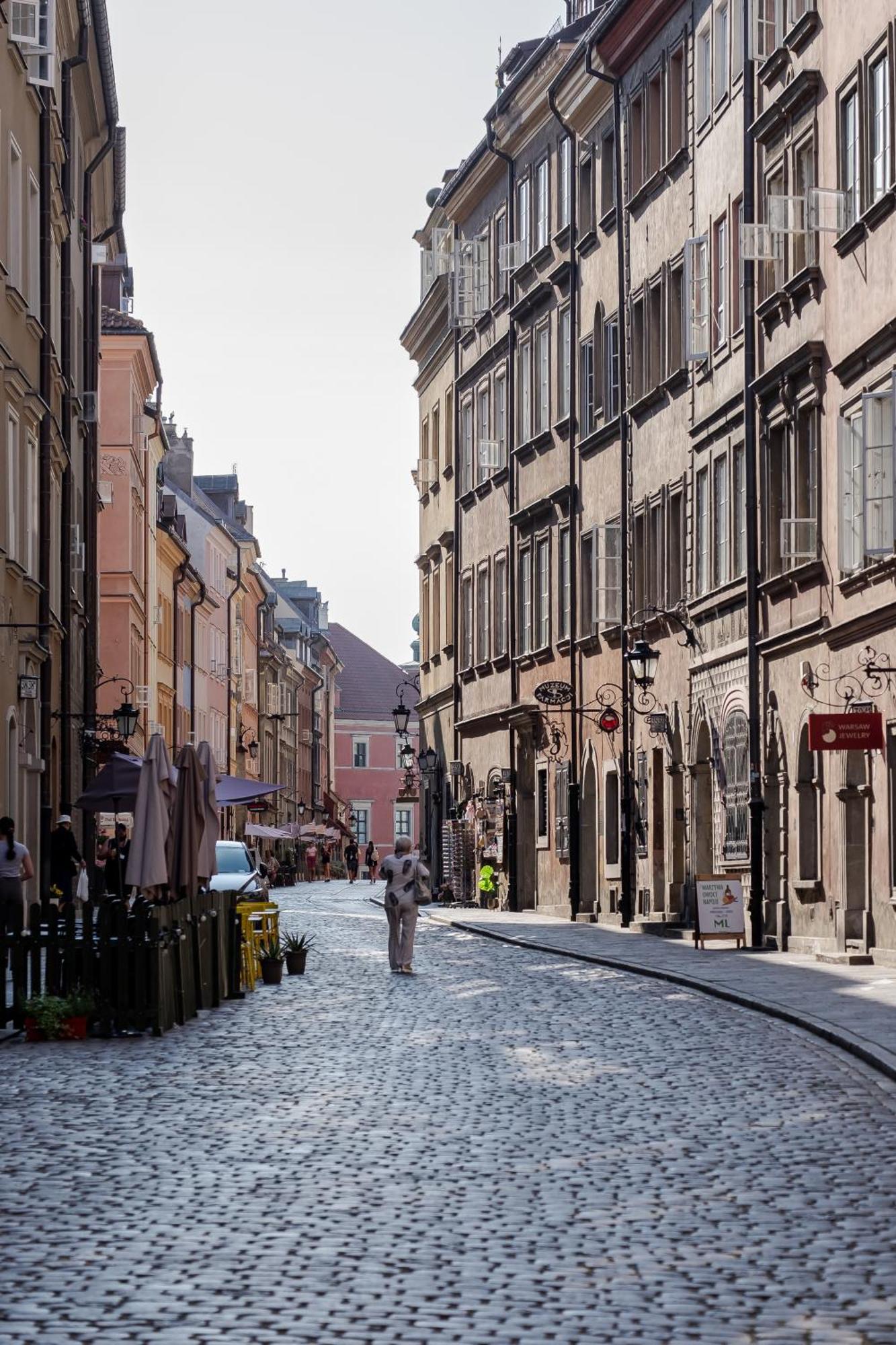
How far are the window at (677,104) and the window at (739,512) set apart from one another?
6884 millimetres

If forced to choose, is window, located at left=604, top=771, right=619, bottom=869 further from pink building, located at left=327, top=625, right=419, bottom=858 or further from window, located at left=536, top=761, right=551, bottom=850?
pink building, located at left=327, top=625, right=419, bottom=858

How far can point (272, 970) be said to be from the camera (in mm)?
26547

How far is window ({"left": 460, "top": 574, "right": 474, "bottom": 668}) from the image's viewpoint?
58.2 m

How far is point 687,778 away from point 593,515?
8787 mm

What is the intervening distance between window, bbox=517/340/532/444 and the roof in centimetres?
9833

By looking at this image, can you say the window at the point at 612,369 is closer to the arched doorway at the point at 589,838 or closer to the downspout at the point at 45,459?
the arched doorway at the point at 589,838

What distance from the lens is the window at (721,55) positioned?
36.1m

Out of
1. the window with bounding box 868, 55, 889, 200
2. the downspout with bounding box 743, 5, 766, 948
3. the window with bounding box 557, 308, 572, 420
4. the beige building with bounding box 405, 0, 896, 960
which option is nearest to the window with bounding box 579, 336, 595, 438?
the beige building with bounding box 405, 0, 896, 960

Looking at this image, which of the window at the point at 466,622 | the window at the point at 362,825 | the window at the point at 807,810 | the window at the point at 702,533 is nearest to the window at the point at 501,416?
the window at the point at 466,622

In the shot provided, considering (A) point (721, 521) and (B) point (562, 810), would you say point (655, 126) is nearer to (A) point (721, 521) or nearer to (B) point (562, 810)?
(A) point (721, 521)

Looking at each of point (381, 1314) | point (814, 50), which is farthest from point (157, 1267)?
point (814, 50)

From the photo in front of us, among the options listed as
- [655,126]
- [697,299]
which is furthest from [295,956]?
[655,126]

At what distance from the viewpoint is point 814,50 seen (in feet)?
102

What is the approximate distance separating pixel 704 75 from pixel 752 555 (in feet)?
29.2
